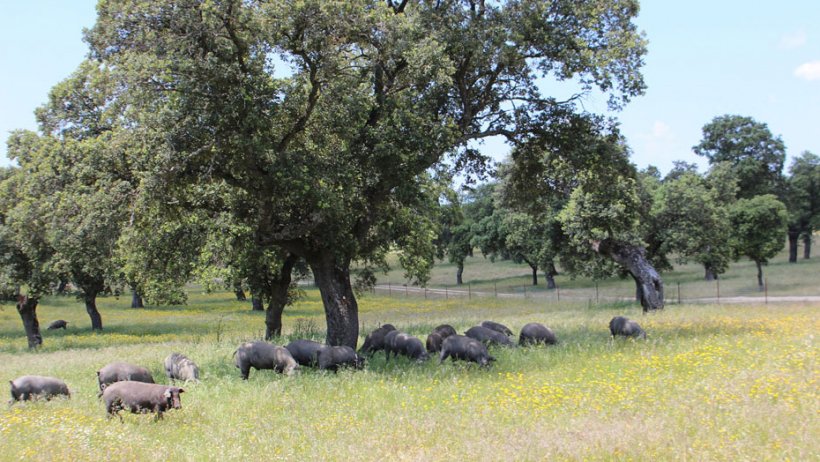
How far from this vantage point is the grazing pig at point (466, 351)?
55.3 feet

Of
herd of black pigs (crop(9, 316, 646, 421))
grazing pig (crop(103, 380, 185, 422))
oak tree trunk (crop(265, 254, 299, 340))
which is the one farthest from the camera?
oak tree trunk (crop(265, 254, 299, 340))

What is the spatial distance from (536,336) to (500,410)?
9.38 metres

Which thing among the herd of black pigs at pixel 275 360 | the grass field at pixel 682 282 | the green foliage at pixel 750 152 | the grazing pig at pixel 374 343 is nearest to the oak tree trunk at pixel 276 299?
the herd of black pigs at pixel 275 360

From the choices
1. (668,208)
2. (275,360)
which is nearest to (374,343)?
(275,360)

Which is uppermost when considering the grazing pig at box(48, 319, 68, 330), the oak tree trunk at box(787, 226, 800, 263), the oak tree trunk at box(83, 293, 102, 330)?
the oak tree trunk at box(787, 226, 800, 263)

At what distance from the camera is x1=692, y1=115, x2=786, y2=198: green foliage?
7444 centimetres

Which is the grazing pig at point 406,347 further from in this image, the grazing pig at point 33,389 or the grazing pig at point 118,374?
the grazing pig at point 33,389

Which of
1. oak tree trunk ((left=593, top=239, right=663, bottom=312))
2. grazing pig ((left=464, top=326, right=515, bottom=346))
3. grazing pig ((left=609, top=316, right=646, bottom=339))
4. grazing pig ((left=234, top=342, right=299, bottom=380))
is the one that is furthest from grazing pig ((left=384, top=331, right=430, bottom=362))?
oak tree trunk ((left=593, top=239, right=663, bottom=312))

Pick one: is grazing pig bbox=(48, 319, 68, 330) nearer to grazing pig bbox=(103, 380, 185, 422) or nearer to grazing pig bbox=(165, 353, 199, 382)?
grazing pig bbox=(165, 353, 199, 382)

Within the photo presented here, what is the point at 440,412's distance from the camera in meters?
11.8

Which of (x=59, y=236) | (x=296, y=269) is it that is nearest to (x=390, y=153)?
(x=59, y=236)

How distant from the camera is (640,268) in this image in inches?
1344

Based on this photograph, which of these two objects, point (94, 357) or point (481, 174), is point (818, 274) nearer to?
point (481, 174)

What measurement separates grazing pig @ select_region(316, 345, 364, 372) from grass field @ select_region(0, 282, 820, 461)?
820mm
